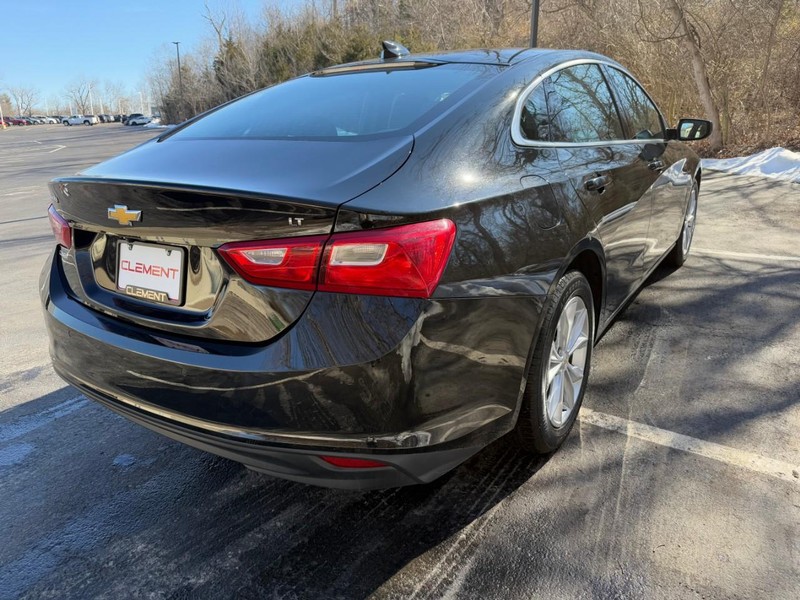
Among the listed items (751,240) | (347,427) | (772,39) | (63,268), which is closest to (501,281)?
(347,427)

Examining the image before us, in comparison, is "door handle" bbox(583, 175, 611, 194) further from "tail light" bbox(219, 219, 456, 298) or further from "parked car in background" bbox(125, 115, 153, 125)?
"parked car in background" bbox(125, 115, 153, 125)

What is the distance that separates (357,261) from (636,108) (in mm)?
2865

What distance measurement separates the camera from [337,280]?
1.62 meters

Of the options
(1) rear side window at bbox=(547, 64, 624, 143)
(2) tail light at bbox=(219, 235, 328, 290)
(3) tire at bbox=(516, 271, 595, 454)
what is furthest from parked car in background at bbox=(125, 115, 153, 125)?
(2) tail light at bbox=(219, 235, 328, 290)

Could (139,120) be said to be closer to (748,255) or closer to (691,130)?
(748,255)

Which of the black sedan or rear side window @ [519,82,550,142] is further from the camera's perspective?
rear side window @ [519,82,550,142]

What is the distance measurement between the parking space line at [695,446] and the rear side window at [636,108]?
1.69 metres

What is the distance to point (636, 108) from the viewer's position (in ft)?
12.2

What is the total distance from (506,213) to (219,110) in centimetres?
170

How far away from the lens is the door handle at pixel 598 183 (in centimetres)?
254

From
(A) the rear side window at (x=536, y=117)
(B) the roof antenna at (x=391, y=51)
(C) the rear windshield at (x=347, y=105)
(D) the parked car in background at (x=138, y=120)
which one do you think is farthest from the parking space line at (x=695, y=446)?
(D) the parked car in background at (x=138, y=120)

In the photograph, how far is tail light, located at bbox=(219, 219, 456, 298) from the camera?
5.29ft

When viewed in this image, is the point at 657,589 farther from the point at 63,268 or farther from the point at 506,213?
the point at 63,268

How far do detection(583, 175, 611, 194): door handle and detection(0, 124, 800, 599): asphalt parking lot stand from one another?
1.08 meters
